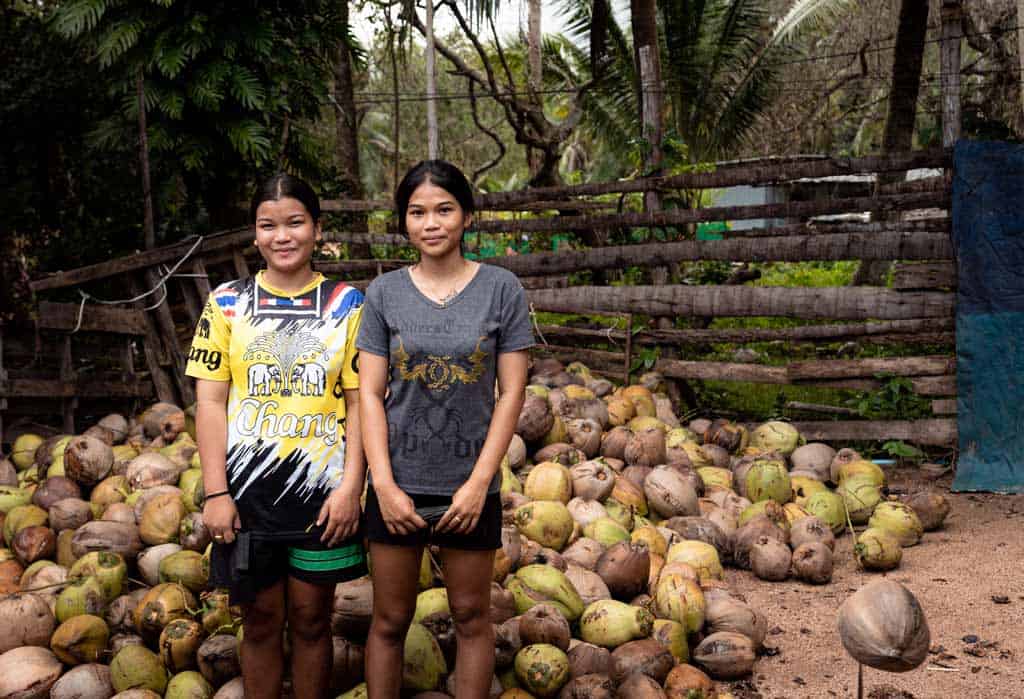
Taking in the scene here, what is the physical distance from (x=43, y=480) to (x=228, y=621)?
196 centimetres

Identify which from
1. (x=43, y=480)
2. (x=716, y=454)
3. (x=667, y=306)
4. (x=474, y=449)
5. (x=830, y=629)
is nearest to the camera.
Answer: (x=474, y=449)

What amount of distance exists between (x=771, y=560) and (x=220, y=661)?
2493 millimetres

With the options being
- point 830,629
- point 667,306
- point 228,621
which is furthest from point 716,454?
point 228,621

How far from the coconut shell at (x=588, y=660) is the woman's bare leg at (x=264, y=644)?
958 mm

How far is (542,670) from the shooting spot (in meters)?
2.79

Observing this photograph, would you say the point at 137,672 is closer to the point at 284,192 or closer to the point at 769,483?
the point at 284,192

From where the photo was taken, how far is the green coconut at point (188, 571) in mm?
3225

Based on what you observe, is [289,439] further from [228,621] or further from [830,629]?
[830,629]

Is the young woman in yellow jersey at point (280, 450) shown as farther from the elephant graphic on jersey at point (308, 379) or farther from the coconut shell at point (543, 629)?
the coconut shell at point (543, 629)

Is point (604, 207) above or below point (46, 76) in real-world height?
below

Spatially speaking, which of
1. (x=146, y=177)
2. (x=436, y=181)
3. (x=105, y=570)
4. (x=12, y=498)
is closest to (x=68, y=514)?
(x=12, y=498)

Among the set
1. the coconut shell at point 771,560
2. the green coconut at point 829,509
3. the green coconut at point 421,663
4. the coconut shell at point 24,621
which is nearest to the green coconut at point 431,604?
the green coconut at point 421,663

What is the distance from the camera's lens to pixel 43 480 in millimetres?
4387

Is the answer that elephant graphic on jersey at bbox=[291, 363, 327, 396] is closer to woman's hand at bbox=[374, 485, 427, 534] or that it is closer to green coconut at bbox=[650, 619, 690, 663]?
Answer: woman's hand at bbox=[374, 485, 427, 534]
